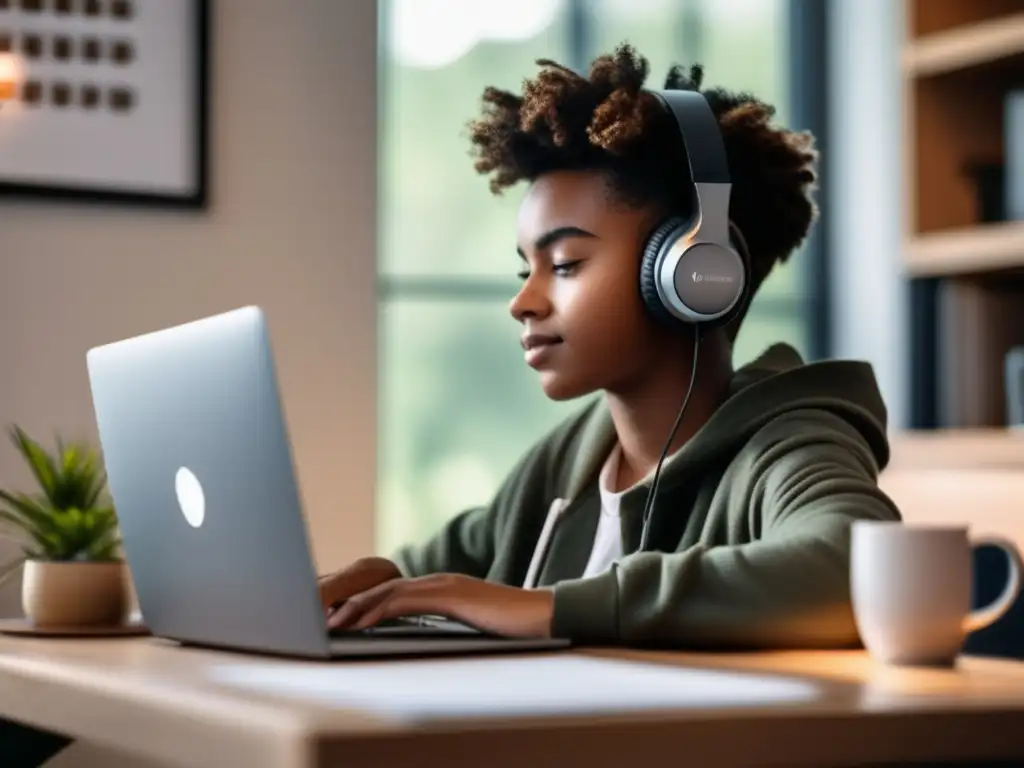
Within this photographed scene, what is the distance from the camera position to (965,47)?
3.16m

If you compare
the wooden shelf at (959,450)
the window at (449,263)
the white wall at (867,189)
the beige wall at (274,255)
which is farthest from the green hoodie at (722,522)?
the white wall at (867,189)

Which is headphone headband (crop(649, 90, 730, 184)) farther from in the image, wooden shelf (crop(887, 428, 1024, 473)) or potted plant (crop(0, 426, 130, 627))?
wooden shelf (crop(887, 428, 1024, 473))

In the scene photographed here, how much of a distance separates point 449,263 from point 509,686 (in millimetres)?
3051

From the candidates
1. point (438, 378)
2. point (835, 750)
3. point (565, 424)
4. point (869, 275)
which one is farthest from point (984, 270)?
point (835, 750)

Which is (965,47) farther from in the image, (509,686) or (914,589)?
(509,686)

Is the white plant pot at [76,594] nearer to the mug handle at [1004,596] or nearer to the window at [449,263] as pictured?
the mug handle at [1004,596]

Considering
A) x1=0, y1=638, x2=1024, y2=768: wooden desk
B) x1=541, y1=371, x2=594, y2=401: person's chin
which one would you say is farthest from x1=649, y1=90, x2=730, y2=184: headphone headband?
x1=0, y1=638, x2=1024, y2=768: wooden desk

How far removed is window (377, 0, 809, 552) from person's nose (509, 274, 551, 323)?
2298 millimetres

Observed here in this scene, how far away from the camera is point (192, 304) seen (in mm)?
2814

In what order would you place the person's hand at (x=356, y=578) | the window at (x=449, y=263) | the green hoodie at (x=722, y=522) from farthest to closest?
the window at (x=449, y=263) < the person's hand at (x=356, y=578) < the green hoodie at (x=722, y=522)

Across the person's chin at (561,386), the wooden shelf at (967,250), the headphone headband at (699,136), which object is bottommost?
the person's chin at (561,386)

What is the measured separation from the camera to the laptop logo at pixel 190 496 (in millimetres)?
1175

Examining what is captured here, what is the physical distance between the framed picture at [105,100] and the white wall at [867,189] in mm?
1992

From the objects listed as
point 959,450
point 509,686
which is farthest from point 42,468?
point 959,450
